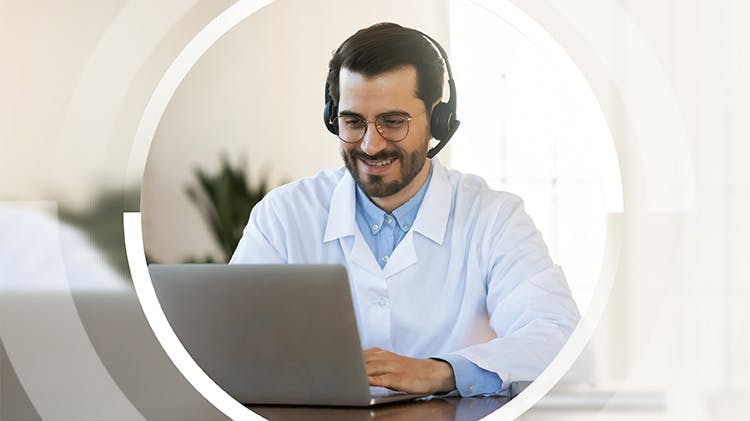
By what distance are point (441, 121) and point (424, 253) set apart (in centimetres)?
36

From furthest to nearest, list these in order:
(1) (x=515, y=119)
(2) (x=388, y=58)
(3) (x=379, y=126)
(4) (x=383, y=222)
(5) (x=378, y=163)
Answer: (1) (x=515, y=119) → (3) (x=379, y=126) → (2) (x=388, y=58) → (5) (x=378, y=163) → (4) (x=383, y=222)

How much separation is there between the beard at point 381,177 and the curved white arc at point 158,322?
937mm

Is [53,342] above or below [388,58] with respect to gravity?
below

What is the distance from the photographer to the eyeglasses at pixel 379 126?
2.77m

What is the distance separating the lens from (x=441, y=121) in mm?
2498

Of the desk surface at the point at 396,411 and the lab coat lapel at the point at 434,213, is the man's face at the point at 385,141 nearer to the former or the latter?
the lab coat lapel at the point at 434,213

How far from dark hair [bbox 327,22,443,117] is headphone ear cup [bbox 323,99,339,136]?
0.03 meters

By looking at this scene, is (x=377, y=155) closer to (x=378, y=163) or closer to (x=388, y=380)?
(x=378, y=163)

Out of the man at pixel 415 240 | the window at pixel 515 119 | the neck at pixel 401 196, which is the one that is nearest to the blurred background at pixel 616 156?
the man at pixel 415 240

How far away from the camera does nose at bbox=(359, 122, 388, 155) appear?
2.70 m

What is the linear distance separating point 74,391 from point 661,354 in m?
0.86

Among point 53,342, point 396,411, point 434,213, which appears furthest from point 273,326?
point 434,213

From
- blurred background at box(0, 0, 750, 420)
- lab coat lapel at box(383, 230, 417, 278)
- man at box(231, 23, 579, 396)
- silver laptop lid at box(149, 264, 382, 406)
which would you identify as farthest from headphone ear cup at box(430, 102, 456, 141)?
silver laptop lid at box(149, 264, 382, 406)

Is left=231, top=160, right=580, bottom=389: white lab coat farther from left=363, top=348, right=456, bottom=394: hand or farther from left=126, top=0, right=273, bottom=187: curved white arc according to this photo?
left=126, top=0, right=273, bottom=187: curved white arc
